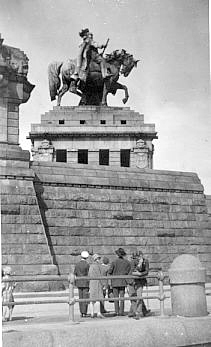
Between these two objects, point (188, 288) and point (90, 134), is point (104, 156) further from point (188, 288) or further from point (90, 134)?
point (188, 288)

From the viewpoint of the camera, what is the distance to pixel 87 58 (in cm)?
3831

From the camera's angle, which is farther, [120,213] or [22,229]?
[120,213]

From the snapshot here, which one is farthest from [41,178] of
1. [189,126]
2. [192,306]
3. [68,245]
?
[192,306]

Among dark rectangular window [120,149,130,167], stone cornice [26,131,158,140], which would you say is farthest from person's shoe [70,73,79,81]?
dark rectangular window [120,149,130,167]

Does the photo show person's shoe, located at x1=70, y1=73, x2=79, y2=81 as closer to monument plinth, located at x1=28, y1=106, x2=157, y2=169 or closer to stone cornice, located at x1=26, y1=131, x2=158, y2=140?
monument plinth, located at x1=28, y1=106, x2=157, y2=169

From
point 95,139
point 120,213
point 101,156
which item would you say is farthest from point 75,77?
point 120,213

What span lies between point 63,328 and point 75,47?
1182 inches

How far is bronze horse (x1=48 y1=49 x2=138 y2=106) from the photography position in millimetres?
38812

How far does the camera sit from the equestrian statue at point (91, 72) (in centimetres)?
3834

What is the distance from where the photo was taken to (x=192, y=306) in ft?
36.4

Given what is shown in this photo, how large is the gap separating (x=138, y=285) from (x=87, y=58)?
2802cm

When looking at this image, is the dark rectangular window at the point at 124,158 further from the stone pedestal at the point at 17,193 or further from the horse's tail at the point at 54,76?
the stone pedestal at the point at 17,193

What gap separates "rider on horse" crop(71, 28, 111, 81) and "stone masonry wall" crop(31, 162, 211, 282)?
15463 millimetres

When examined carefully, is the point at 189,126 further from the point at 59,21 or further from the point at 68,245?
the point at 59,21
